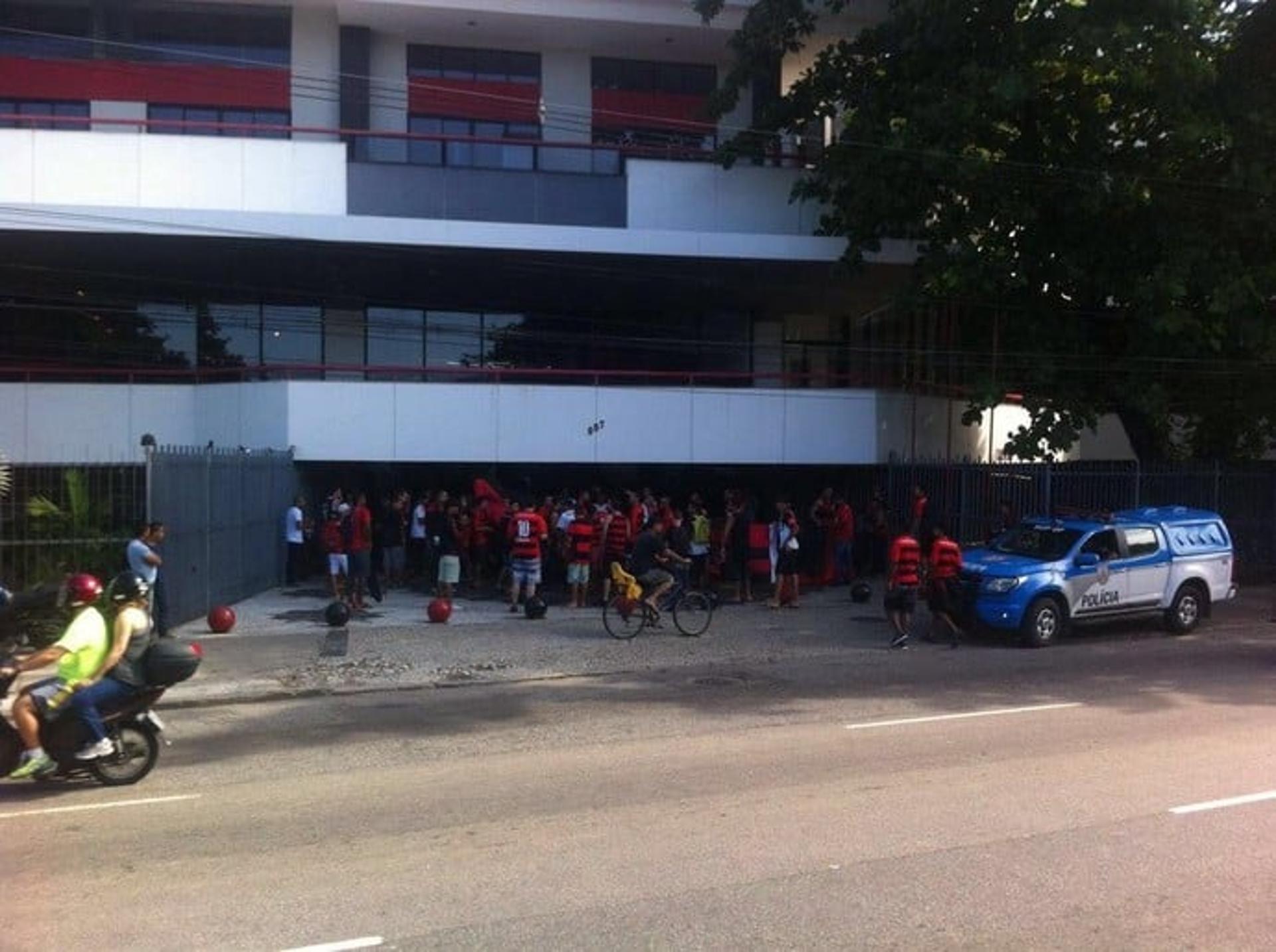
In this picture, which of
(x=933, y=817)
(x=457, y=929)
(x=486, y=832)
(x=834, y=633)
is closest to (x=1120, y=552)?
(x=834, y=633)

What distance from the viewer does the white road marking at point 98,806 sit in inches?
322

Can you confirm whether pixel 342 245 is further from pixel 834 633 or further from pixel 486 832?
pixel 486 832

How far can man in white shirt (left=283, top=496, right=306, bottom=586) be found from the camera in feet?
72.8

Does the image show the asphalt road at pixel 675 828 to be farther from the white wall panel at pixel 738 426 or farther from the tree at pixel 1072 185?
the white wall panel at pixel 738 426

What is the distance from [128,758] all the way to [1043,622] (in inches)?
480

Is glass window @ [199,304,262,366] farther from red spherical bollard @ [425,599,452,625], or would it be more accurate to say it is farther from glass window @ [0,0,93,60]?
red spherical bollard @ [425,599,452,625]

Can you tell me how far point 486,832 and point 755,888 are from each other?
194 centimetres

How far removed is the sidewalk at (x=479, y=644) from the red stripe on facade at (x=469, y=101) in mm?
12928

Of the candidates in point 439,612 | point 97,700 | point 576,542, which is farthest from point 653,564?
point 97,700

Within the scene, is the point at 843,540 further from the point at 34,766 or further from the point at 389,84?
the point at 34,766

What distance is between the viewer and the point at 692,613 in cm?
1719

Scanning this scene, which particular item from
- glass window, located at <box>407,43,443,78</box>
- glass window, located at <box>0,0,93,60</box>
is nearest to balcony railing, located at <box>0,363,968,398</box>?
glass window, located at <box>0,0,93,60</box>

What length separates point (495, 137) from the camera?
27672 mm

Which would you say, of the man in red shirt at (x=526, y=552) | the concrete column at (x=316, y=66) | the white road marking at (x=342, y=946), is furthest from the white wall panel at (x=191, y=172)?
the white road marking at (x=342, y=946)
